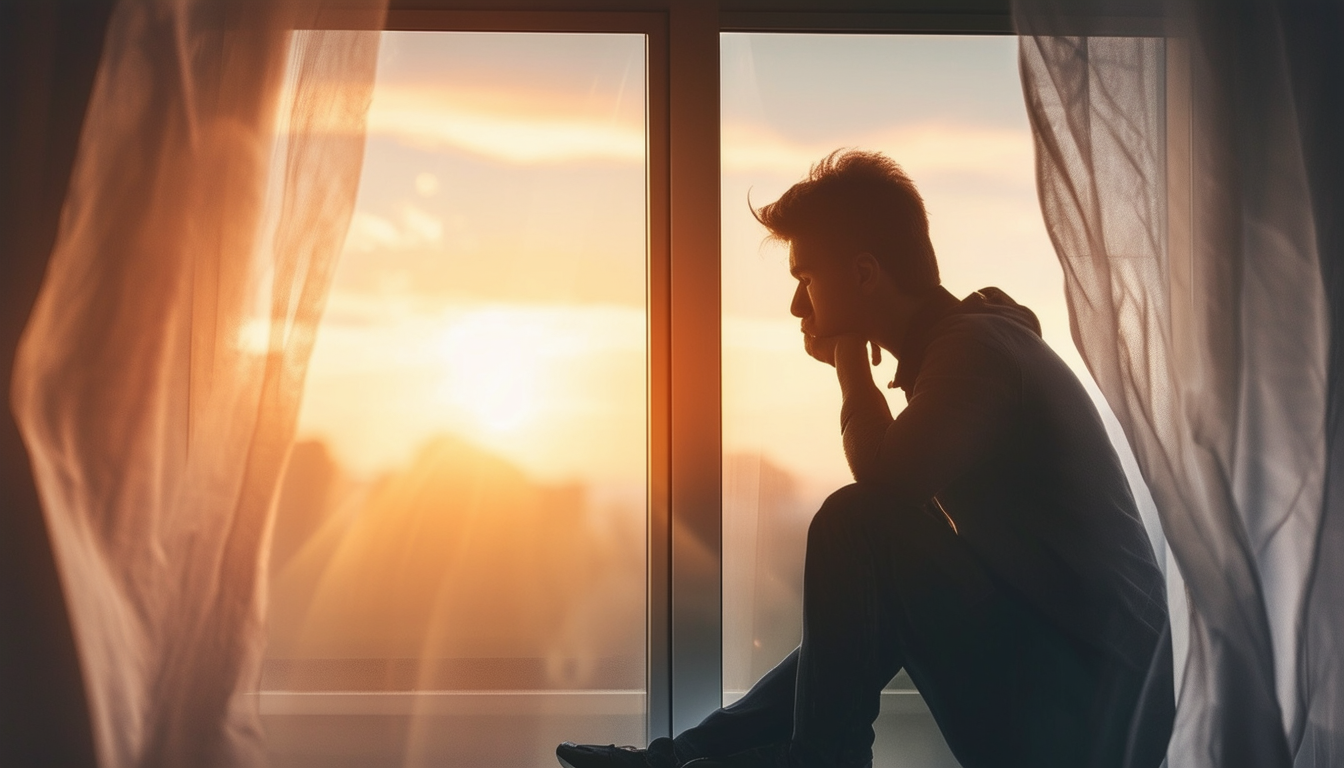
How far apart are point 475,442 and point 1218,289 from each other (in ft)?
3.98

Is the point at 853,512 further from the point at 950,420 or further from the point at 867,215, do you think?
the point at 867,215

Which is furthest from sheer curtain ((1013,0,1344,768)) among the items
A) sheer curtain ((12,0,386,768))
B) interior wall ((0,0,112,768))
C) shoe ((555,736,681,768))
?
interior wall ((0,0,112,768))

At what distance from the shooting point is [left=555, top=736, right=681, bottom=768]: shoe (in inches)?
52.7

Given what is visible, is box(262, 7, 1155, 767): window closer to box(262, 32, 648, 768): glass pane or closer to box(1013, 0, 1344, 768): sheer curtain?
box(262, 32, 648, 768): glass pane

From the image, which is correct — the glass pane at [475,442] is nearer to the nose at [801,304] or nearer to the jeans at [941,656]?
the nose at [801,304]

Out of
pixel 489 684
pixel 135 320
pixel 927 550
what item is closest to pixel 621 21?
pixel 135 320

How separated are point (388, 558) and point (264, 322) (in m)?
0.45

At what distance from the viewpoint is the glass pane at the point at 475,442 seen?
1.52 metres

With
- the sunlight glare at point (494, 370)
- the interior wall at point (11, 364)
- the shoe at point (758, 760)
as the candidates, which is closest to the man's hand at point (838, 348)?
the sunlight glare at point (494, 370)

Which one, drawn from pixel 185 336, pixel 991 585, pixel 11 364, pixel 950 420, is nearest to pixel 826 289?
pixel 950 420

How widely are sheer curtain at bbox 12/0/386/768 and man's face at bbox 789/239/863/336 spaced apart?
2.39 feet

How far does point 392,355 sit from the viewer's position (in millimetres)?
1545

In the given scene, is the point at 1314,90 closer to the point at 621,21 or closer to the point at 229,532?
the point at 621,21

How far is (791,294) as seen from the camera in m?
1.58
